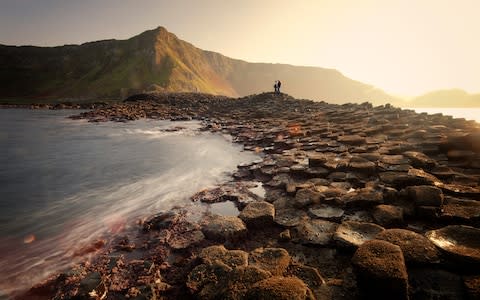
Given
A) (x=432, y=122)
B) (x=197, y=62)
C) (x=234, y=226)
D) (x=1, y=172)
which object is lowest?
(x=1, y=172)

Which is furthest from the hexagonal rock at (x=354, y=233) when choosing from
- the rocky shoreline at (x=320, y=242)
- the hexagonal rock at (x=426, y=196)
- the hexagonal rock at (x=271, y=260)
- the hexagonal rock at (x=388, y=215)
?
the hexagonal rock at (x=426, y=196)

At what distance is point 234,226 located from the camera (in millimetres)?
4188

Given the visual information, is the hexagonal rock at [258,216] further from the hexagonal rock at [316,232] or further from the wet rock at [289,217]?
the hexagonal rock at [316,232]

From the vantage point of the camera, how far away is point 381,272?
238 centimetres

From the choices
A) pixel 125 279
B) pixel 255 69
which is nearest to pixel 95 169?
pixel 125 279

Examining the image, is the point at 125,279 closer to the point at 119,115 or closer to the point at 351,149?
the point at 351,149

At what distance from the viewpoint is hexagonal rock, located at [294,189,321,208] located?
15.9ft

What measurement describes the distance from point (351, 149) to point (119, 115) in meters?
23.8

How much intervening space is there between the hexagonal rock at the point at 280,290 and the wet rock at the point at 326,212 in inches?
82.6

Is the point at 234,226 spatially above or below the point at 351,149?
below

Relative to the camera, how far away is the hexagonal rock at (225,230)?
405 centimetres

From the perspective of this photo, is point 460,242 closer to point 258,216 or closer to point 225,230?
point 258,216

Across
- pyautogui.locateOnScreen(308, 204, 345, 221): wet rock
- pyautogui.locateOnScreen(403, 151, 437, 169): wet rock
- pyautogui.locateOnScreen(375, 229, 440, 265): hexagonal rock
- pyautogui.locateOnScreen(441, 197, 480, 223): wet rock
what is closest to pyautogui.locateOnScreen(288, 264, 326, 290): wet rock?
pyautogui.locateOnScreen(375, 229, 440, 265): hexagonal rock

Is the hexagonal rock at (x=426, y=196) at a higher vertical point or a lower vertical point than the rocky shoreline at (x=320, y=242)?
higher
